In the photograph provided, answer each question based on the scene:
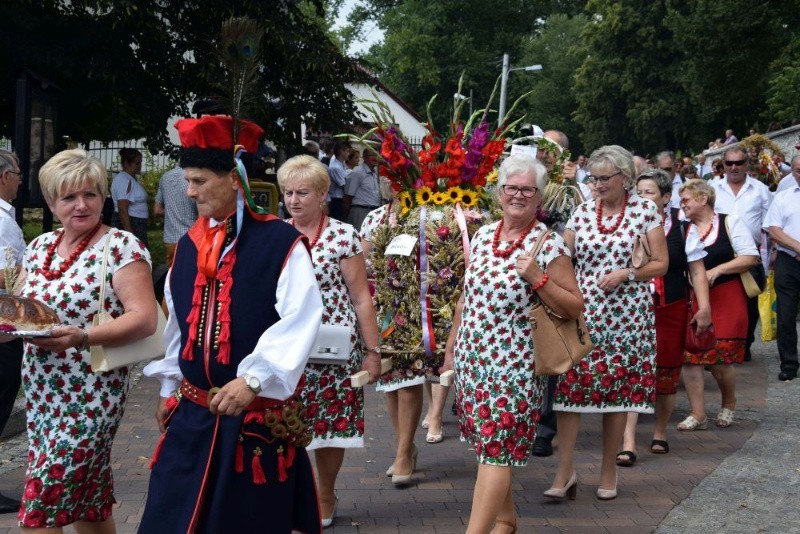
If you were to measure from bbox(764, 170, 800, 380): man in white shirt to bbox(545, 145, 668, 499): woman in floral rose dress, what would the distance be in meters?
4.61

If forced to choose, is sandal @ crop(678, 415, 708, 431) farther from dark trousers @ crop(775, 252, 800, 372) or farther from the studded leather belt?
the studded leather belt

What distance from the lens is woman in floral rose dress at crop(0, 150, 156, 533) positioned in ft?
14.3

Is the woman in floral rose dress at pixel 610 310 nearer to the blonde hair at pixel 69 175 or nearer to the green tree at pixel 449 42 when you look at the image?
the blonde hair at pixel 69 175

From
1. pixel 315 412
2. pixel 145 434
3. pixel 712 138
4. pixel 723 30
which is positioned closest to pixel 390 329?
pixel 315 412

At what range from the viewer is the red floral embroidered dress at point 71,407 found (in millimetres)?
4363

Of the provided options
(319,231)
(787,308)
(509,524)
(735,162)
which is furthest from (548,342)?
(735,162)

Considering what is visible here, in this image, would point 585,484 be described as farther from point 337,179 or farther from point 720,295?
point 337,179

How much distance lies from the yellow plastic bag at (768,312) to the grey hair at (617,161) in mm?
5590

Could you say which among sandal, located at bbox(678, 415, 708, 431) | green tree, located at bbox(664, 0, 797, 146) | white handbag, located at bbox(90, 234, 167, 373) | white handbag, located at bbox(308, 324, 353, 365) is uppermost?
green tree, located at bbox(664, 0, 797, 146)

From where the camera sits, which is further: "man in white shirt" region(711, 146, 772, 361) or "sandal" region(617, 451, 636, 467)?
"man in white shirt" region(711, 146, 772, 361)

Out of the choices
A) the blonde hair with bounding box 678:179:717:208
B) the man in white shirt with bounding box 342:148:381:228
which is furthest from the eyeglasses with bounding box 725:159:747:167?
the man in white shirt with bounding box 342:148:381:228

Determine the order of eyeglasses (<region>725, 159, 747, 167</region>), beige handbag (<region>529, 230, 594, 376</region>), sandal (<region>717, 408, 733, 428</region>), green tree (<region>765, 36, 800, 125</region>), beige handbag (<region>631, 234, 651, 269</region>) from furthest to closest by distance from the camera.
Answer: green tree (<region>765, 36, 800, 125</region>), eyeglasses (<region>725, 159, 747, 167</region>), sandal (<region>717, 408, 733, 428</region>), beige handbag (<region>631, 234, 651, 269</region>), beige handbag (<region>529, 230, 594, 376</region>)

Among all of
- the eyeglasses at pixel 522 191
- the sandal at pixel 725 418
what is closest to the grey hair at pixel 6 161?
the eyeglasses at pixel 522 191

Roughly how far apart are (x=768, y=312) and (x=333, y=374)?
7.17 m
